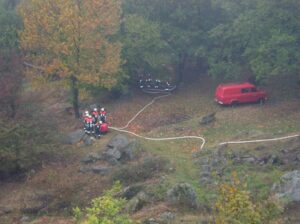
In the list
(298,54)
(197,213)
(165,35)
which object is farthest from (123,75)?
(197,213)

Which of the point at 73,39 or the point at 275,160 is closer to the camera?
the point at 275,160

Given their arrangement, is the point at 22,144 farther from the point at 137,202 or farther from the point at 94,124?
the point at 137,202

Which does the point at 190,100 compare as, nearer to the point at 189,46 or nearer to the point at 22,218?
the point at 189,46

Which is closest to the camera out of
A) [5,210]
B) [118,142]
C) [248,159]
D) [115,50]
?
[5,210]

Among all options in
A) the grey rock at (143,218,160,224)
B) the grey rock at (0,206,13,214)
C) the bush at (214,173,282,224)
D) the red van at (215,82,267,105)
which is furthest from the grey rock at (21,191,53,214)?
the red van at (215,82,267,105)

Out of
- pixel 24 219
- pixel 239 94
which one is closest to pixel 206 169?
pixel 24 219

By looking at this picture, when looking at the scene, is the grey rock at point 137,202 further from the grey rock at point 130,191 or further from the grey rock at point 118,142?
the grey rock at point 118,142

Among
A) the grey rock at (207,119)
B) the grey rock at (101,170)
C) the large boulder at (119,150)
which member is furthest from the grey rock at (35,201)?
the grey rock at (207,119)
